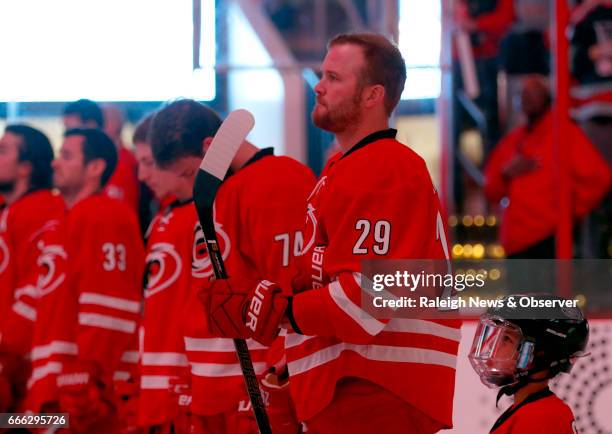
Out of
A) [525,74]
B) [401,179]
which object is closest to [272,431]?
[401,179]

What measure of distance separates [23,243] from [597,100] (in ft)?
7.34

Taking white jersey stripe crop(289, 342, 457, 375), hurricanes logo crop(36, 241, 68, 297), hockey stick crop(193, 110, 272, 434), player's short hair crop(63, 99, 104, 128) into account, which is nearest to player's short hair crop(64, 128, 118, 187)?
player's short hair crop(63, 99, 104, 128)

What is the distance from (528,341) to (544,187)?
1648 mm

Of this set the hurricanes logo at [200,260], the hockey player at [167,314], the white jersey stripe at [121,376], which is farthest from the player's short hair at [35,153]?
the hurricanes logo at [200,260]

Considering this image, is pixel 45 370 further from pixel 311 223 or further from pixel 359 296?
pixel 359 296

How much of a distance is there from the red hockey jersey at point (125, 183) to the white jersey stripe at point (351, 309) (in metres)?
1.64

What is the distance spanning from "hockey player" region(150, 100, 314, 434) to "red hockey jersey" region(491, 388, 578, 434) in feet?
1.66

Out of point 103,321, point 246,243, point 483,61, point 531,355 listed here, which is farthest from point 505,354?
point 483,61

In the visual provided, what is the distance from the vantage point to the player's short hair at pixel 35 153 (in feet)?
13.1

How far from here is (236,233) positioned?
2.83m

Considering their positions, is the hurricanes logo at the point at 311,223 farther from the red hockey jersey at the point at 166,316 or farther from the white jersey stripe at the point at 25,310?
the white jersey stripe at the point at 25,310

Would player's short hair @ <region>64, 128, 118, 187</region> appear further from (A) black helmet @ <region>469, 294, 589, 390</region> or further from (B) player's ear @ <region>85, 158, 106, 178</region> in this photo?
(A) black helmet @ <region>469, 294, 589, 390</region>

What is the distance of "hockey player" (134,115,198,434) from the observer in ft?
10.2

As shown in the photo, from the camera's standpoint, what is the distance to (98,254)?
354 centimetres
